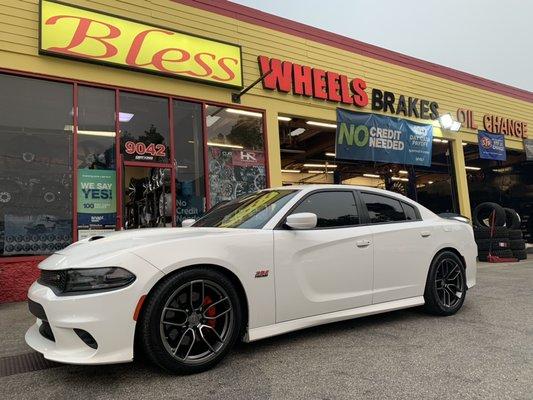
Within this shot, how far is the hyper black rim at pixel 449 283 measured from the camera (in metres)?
4.80

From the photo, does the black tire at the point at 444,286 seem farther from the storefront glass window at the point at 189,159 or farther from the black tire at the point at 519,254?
the black tire at the point at 519,254

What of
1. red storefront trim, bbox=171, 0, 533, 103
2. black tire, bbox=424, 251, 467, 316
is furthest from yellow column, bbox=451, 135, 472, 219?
black tire, bbox=424, 251, 467, 316

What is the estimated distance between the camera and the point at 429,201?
632 inches

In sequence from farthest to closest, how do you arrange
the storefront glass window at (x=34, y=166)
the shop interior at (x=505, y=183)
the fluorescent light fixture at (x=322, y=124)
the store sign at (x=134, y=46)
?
the shop interior at (x=505, y=183) → the fluorescent light fixture at (x=322, y=124) → the store sign at (x=134, y=46) → the storefront glass window at (x=34, y=166)

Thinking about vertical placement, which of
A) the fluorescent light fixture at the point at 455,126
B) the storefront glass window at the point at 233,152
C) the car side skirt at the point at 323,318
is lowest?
the car side skirt at the point at 323,318

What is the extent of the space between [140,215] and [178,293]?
17.9 ft

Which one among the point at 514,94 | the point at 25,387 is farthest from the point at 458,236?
the point at 514,94

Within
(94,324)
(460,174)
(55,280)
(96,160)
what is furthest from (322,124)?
(94,324)

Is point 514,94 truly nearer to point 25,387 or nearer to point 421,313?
point 421,313

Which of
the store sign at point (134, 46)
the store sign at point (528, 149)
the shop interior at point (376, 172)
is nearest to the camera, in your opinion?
the store sign at point (134, 46)

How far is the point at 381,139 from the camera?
11.8m

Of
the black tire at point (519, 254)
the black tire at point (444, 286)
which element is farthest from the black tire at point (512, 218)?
the black tire at point (444, 286)

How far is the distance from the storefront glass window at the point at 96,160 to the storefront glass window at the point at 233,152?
1994 millimetres

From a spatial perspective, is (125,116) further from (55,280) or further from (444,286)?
(444,286)
